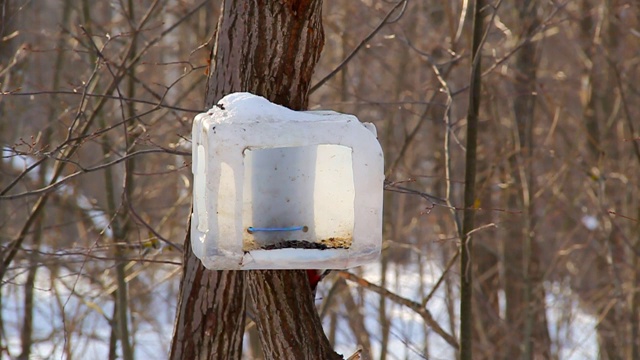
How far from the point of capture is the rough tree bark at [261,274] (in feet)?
7.89

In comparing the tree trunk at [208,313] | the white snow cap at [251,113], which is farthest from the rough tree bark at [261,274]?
the white snow cap at [251,113]

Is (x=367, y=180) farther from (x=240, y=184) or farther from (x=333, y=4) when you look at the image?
(x=333, y=4)

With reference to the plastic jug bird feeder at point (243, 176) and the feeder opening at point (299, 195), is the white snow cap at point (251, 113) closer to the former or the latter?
the plastic jug bird feeder at point (243, 176)

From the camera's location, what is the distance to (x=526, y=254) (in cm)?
552

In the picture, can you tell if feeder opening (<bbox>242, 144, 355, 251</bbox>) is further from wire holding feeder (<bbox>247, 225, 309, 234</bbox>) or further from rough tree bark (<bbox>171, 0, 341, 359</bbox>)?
rough tree bark (<bbox>171, 0, 341, 359</bbox>)

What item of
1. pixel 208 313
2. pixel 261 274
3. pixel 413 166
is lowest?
pixel 208 313

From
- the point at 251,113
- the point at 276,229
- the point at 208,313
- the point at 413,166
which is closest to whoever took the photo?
the point at 251,113

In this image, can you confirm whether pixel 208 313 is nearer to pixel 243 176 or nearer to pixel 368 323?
pixel 243 176

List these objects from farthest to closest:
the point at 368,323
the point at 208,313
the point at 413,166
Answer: the point at 368,323 < the point at 413,166 < the point at 208,313

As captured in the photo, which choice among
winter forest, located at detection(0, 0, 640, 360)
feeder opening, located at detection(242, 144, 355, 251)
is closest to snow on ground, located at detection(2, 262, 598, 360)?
winter forest, located at detection(0, 0, 640, 360)

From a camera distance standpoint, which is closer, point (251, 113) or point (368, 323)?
point (251, 113)

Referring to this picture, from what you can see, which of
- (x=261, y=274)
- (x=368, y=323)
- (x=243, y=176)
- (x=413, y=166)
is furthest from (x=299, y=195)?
(x=368, y=323)

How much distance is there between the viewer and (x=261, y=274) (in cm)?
240

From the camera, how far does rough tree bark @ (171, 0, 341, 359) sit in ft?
7.89
